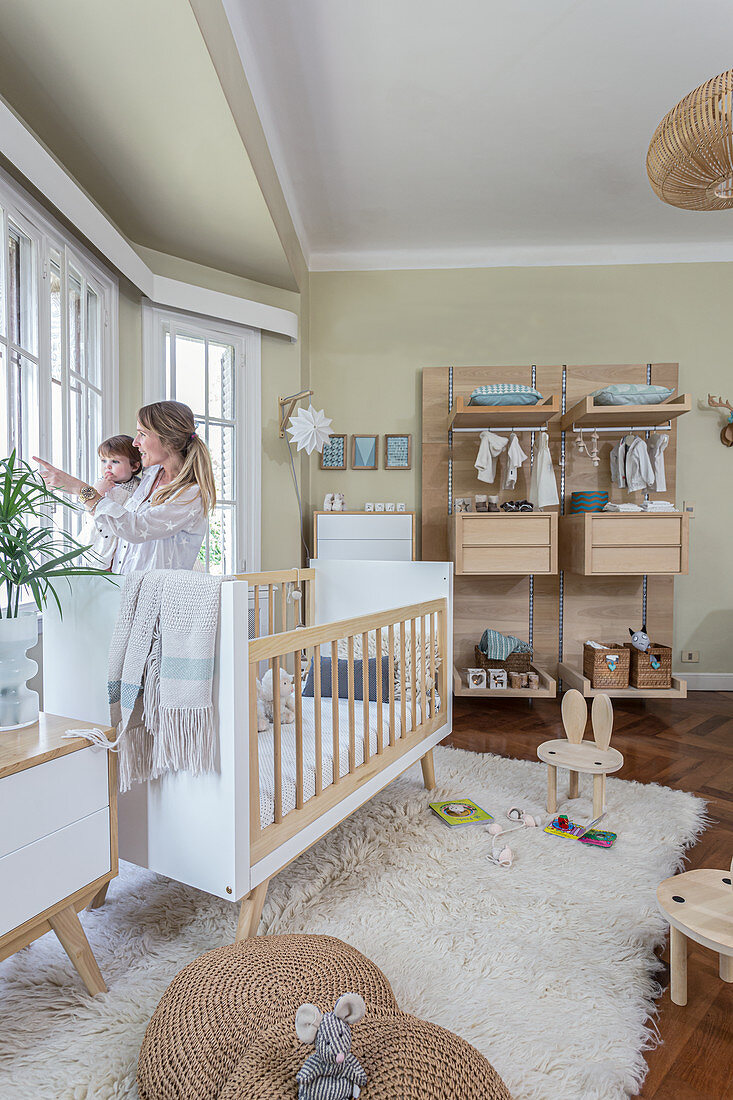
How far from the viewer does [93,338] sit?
105 inches

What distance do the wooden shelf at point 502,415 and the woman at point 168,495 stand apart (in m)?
2.07

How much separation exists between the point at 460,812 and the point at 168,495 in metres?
1.37

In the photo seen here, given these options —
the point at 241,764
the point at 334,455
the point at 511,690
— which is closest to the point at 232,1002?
the point at 241,764

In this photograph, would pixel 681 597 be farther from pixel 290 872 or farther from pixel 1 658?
pixel 1 658

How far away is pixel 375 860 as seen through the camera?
179cm

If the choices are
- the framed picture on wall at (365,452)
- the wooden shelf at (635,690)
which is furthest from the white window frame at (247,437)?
the wooden shelf at (635,690)

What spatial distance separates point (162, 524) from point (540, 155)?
261cm

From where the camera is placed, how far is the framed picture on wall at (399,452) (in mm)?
3949

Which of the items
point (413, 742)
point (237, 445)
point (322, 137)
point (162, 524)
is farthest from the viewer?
point (237, 445)

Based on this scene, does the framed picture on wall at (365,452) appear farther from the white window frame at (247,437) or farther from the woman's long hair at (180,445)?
the woman's long hair at (180,445)

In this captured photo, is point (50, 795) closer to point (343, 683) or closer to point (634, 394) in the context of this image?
point (343, 683)

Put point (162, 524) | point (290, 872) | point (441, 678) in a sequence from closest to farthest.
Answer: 1. point (162, 524)
2. point (290, 872)
3. point (441, 678)

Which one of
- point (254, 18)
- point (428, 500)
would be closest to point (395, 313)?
point (428, 500)

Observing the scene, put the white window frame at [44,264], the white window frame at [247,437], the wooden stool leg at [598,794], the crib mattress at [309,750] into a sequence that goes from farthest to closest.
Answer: the white window frame at [247,437]
the wooden stool leg at [598,794]
the white window frame at [44,264]
the crib mattress at [309,750]
